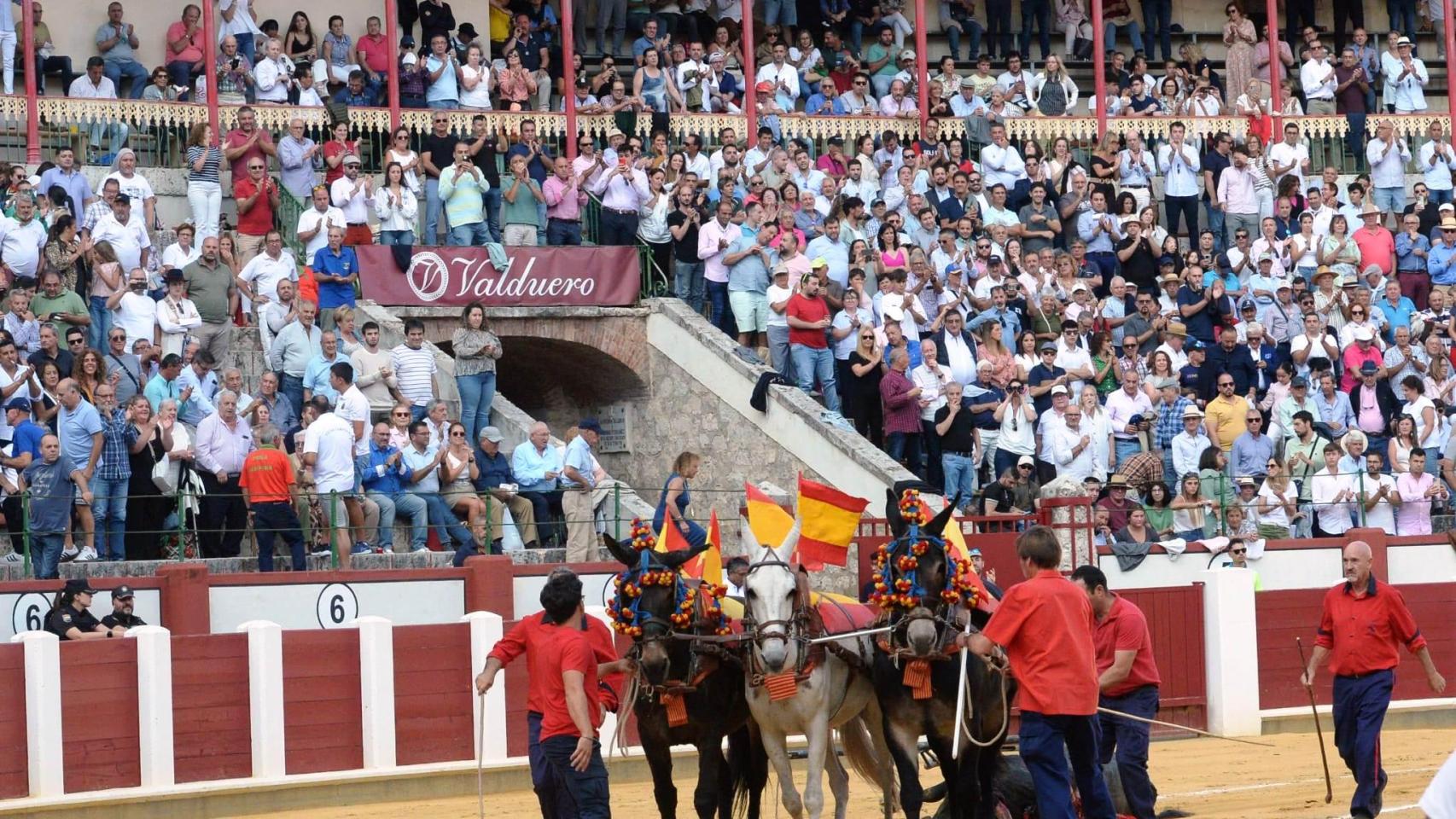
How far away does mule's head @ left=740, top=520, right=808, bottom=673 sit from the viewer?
37.4ft

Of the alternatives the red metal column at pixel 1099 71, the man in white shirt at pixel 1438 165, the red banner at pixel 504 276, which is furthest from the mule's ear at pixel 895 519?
the man in white shirt at pixel 1438 165

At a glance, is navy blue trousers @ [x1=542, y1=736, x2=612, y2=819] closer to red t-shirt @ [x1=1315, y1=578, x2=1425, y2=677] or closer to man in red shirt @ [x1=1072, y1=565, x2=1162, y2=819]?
man in red shirt @ [x1=1072, y1=565, x2=1162, y2=819]

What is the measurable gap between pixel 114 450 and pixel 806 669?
7.47 m

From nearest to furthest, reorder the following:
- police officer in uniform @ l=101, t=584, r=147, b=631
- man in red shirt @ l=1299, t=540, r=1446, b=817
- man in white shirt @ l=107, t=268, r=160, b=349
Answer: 1. man in red shirt @ l=1299, t=540, r=1446, b=817
2. police officer in uniform @ l=101, t=584, r=147, b=631
3. man in white shirt @ l=107, t=268, r=160, b=349

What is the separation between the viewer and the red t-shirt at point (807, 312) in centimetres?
2152

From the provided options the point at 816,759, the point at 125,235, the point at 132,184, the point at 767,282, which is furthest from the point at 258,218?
the point at 816,759

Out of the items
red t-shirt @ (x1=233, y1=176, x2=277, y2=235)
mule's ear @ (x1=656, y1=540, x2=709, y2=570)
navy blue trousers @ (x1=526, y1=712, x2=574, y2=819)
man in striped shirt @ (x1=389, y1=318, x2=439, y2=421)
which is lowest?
navy blue trousers @ (x1=526, y1=712, x2=574, y2=819)

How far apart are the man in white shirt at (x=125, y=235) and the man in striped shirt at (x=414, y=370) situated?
240 cm

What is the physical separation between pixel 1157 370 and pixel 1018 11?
12613mm

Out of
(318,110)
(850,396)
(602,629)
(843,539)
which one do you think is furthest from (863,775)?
(318,110)

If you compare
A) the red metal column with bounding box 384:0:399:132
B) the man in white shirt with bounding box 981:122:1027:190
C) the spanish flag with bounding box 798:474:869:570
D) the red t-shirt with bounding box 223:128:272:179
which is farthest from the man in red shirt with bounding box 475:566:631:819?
the man in white shirt with bounding box 981:122:1027:190

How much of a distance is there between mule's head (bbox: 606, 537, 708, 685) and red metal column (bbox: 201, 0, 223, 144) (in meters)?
13.4

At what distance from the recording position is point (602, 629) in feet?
34.3

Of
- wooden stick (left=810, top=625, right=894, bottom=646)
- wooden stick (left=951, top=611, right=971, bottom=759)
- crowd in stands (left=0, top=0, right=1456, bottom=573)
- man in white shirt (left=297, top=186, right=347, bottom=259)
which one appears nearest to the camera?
wooden stick (left=951, top=611, right=971, bottom=759)
